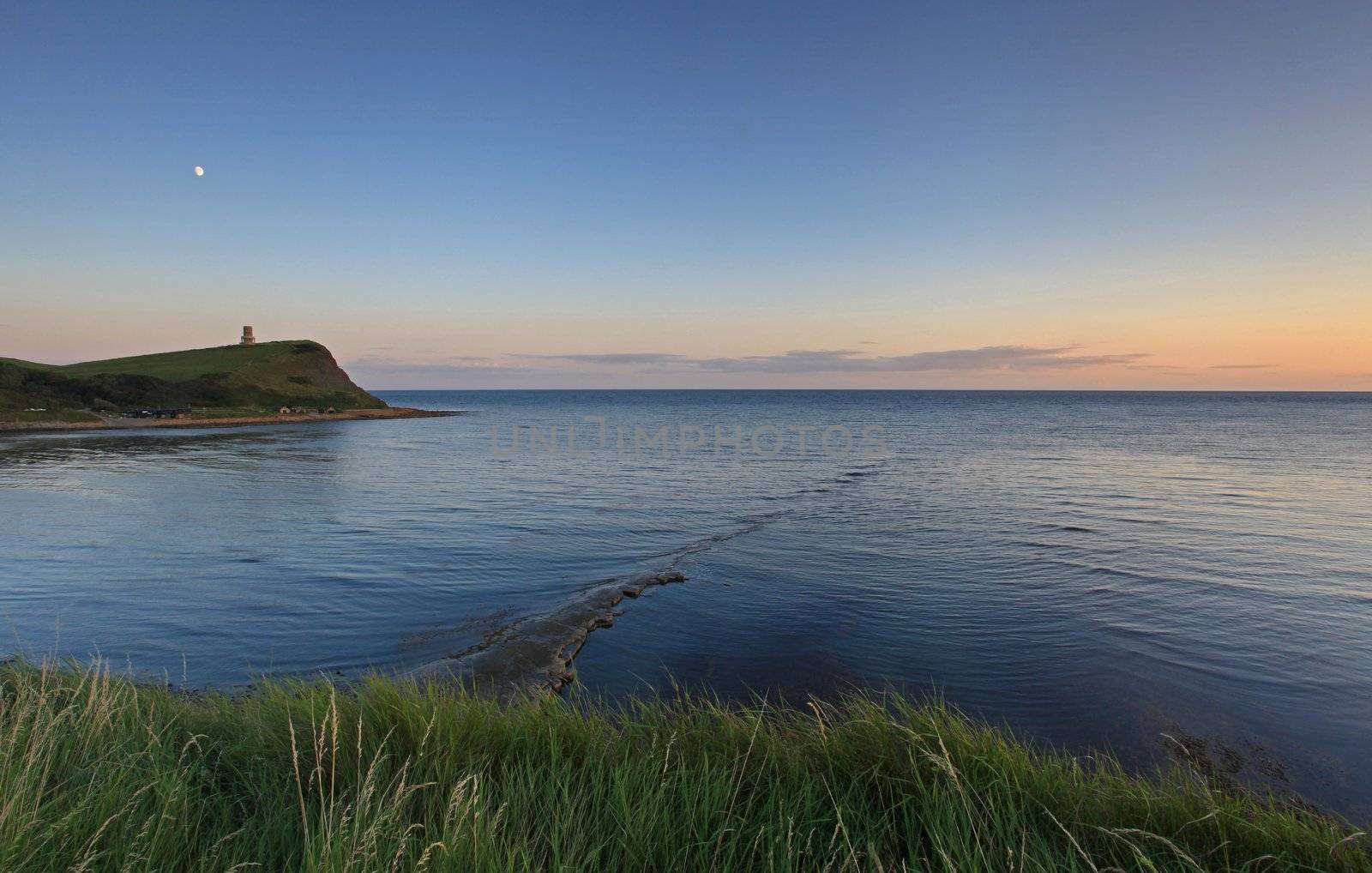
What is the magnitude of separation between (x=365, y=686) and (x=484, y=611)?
23.2 ft

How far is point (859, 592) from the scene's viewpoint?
1441cm

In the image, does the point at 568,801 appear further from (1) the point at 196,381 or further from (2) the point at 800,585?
(1) the point at 196,381

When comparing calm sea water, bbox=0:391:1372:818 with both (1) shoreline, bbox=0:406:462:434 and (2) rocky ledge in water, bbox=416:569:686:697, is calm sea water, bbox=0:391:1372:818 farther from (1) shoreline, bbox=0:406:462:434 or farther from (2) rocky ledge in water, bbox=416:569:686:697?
(1) shoreline, bbox=0:406:462:434

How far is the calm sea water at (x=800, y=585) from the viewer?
31.4 feet

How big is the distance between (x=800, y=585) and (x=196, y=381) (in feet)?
340

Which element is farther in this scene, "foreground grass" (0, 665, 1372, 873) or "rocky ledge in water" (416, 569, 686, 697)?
"rocky ledge in water" (416, 569, 686, 697)

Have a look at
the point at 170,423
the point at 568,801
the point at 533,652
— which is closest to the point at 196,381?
the point at 170,423

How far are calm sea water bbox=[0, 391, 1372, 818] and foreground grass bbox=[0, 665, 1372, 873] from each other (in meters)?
3.20

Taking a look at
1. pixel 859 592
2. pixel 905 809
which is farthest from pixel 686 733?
pixel 859 592

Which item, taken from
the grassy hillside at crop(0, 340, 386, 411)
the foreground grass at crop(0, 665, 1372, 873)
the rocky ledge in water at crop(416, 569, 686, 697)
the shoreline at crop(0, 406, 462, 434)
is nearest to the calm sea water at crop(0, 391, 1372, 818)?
the rocky ledge in water at crop(416, 569, 686, 697)

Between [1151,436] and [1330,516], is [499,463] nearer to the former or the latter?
[1330,516]

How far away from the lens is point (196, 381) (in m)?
90.9

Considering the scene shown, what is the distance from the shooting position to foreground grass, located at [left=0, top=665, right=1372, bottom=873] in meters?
3.69

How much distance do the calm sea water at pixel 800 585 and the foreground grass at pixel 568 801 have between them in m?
3.20
